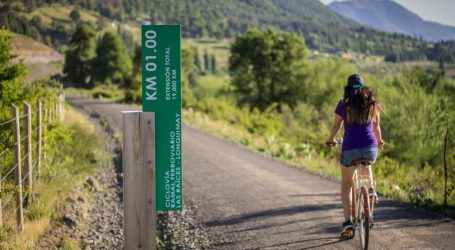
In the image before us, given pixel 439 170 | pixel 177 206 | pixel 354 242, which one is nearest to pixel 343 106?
pixel 354 242

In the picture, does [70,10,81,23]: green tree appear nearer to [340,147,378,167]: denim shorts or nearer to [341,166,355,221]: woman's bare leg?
[341,166,355,221]: woman's bare leg

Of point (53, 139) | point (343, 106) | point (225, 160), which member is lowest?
point (225, 160)

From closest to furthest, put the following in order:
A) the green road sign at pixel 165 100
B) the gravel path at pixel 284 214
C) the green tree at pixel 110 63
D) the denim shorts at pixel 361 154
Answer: the green road sign at pixel 165 100 → the denim shorts at pixel 361 154 → the gravel path at pixel 284 214 → the green tree at pixel 110 63

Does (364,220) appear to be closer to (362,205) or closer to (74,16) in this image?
(362,205)

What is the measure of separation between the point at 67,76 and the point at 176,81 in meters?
65.2

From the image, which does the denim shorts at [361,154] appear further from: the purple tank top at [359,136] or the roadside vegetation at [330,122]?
the roadside vegetation at [330,122]

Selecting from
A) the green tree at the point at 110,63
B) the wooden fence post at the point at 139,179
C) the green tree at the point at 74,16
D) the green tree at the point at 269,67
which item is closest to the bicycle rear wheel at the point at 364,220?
the wooden fence post at the point at 139,179

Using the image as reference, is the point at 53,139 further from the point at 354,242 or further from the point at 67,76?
the point at 67,76

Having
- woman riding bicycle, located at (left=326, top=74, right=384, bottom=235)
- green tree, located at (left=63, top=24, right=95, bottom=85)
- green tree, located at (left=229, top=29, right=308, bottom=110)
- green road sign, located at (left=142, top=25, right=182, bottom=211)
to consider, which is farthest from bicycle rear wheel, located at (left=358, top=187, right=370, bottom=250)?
green tree, located at (left=63, top=24, right=95, bottom=85)

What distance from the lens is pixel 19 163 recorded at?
7.25 metres

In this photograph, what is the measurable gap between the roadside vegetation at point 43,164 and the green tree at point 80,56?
177 feet

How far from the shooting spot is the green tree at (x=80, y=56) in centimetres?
6919

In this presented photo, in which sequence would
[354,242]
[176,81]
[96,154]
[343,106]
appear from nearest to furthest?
1. [176,81]
2. [343,106]
3. [354,242]
4. [96,154]

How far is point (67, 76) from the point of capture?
6662 cm
